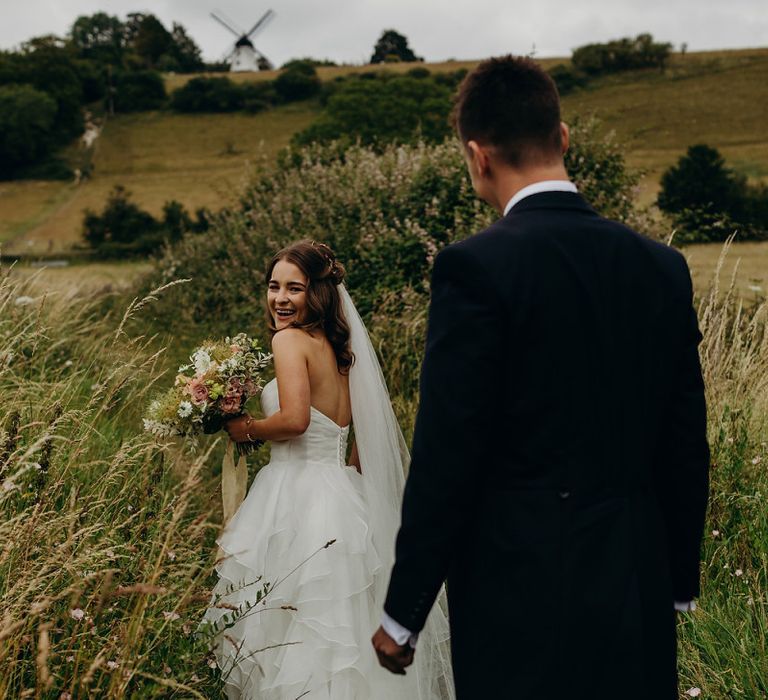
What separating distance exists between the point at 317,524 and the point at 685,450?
189 centimetres

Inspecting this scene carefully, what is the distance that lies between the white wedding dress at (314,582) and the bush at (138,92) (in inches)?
2485

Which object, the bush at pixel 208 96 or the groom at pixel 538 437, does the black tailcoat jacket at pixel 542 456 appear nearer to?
the groom at pixel 538 437

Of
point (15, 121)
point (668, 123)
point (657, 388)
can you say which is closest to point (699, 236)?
point (657, 388)

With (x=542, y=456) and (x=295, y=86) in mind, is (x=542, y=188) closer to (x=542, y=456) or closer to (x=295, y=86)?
(x=542, y=456)

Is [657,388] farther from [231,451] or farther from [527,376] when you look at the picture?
[231,451]

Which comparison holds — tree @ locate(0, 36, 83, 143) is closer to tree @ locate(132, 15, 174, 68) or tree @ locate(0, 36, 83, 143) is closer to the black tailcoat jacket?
tree @ locate(132, 15, 174, 68)

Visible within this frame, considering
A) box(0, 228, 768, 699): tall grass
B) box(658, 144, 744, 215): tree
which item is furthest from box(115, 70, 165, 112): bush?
box(0, 228, 768, 699): tall grass

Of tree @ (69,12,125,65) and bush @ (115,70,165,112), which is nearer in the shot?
bush @ (115,70,165,112)

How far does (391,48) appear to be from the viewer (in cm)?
8006

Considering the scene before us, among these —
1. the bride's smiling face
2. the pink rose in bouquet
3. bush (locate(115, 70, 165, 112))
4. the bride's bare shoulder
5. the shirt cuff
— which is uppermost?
bush (locate(115, 70, 165, 112))

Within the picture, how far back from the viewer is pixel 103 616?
10.0 feet

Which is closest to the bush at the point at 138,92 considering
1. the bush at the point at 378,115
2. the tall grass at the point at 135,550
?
the bush at the point at 378,115

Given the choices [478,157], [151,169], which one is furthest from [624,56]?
[478,157]

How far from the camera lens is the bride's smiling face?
3.84m
